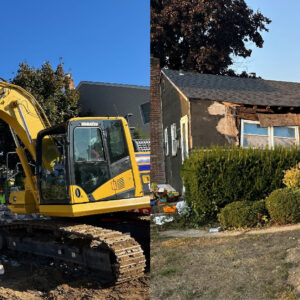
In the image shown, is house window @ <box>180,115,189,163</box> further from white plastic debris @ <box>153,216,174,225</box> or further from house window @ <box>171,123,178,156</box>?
white plastic debris @ <box>153,216,174,225</box>

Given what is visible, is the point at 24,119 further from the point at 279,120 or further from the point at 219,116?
the point at 279,120

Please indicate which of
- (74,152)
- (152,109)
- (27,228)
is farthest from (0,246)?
(152,109)

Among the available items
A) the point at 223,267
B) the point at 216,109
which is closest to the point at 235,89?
the point at 216,109

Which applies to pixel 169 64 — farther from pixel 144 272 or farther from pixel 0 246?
pixel 0 246

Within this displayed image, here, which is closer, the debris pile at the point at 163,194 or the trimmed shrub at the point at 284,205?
the trimmed shrub at the point at 284,205

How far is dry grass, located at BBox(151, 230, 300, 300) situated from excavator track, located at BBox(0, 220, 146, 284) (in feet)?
7.70

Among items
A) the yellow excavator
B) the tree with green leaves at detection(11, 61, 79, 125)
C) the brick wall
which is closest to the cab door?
the yellow excavator

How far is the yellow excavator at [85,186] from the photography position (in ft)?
13.3

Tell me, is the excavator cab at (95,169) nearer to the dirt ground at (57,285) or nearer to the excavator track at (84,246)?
the excavator track at (84,246)

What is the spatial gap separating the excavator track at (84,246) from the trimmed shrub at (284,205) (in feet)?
8.46

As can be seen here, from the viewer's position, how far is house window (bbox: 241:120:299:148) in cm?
155

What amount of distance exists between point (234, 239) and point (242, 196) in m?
0.17

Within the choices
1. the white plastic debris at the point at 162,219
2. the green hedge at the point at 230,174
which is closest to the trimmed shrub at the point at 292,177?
the green hedge at the point at 230,174

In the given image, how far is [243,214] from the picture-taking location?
1.53m
